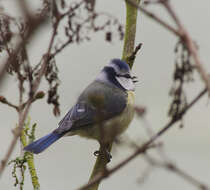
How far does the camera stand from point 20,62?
60 centimetres

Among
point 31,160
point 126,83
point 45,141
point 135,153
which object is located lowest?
point 135,153

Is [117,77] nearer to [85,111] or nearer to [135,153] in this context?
[85,111]

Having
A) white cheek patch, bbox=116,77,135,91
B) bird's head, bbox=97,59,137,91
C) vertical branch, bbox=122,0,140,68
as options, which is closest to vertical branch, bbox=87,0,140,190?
vertical branch, bbox=122,0,140,68

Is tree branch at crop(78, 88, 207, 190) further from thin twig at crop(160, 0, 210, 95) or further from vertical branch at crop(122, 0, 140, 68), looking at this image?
vertical branch at crop(122, 0, 140, 68)

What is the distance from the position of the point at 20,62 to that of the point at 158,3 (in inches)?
9.7

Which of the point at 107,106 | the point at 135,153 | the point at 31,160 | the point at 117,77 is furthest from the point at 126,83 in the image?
the point at 135,153

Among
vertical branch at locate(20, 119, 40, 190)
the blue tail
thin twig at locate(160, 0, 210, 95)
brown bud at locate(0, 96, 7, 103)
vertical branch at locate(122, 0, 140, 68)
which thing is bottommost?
thin twig at locate(160, 0, 210, 95)

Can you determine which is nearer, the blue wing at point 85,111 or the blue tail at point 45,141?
the blue tail at point 45,141

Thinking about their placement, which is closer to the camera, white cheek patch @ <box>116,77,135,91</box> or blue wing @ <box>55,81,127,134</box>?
blue wing @ <box>55,81,127,134</box>

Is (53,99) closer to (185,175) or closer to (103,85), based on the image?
(185,175)

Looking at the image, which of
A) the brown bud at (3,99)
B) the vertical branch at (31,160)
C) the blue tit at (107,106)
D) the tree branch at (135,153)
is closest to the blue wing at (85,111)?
the blue tit at (107,106)

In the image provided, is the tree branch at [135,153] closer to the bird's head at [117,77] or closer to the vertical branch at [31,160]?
the vertical branch at [31,160]

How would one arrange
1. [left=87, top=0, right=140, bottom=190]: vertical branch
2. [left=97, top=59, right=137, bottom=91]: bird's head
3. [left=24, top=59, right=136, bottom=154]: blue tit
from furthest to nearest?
[left=97, top=59, right=137, bottom=91]: bird's head → [left=24, top=59, right=136, bottom=154]: blue tit → [left=87, top=0, right=140, bottom=190]: vertical branch

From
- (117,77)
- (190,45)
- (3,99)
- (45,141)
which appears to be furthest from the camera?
(117,77)
